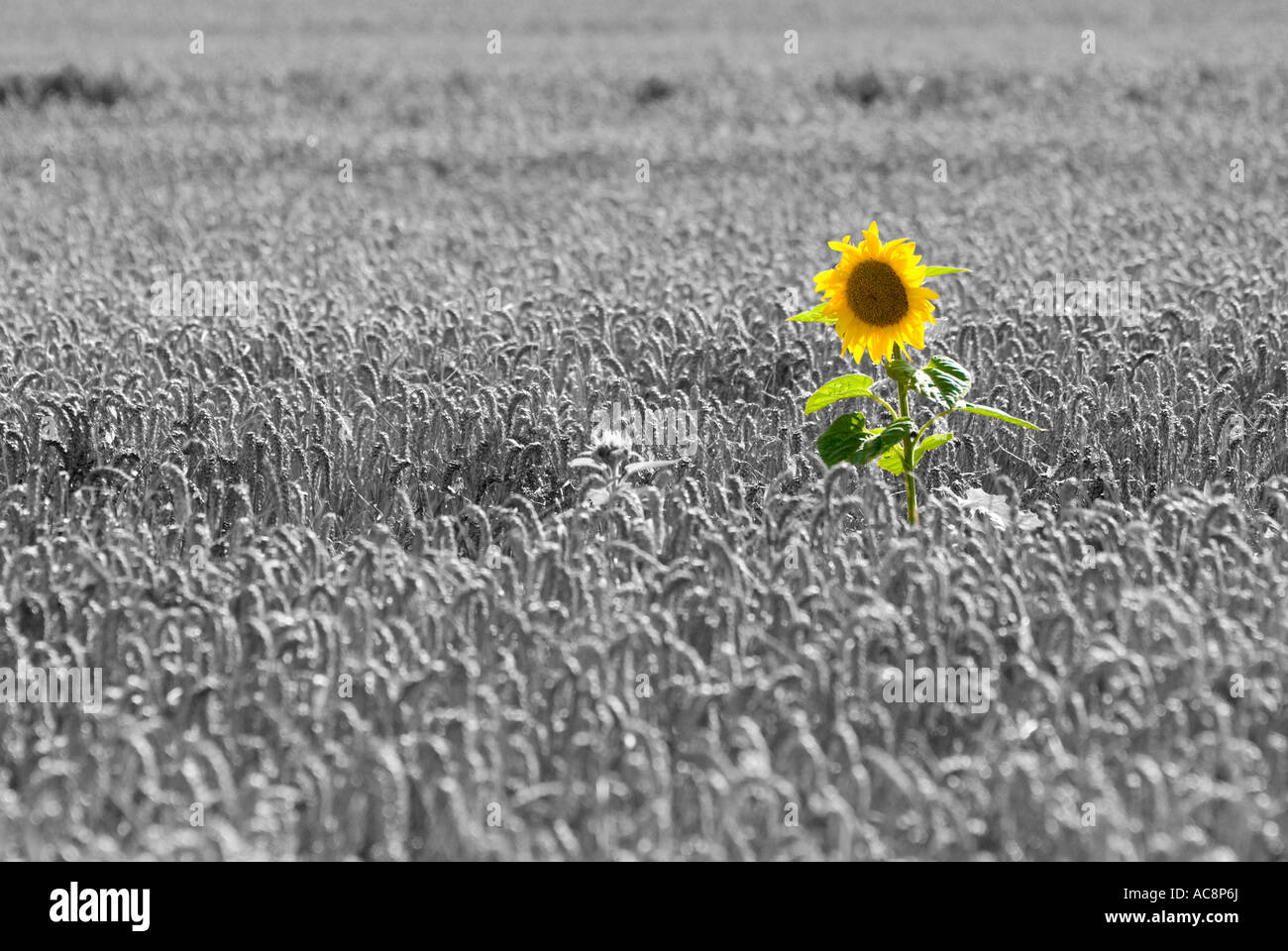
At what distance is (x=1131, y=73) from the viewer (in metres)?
22.3

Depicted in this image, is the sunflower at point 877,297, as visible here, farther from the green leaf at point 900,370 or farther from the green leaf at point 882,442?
the green leaf at point 882,442

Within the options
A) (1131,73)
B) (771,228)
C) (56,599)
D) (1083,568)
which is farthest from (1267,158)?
(56,599)

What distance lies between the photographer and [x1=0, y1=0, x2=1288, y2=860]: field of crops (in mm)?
3486

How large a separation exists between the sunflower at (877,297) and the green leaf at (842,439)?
213 mm

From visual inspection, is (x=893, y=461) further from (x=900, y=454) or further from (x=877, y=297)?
(x=877, y=297)

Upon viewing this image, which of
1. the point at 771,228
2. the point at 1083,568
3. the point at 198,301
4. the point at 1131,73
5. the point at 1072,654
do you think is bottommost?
the point at 1072,654

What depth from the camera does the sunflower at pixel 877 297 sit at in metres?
4.90

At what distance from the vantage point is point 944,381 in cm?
495

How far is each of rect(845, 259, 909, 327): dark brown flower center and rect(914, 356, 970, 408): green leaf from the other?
202 millimetres

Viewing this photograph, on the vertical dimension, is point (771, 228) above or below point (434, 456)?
above

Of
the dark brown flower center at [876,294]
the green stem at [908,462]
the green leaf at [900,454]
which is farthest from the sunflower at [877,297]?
the green leaf at [900,454]

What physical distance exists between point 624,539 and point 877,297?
1122mm

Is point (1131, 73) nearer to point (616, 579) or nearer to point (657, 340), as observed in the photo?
point (657, 340)

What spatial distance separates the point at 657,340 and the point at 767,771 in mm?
Answer: 4384
